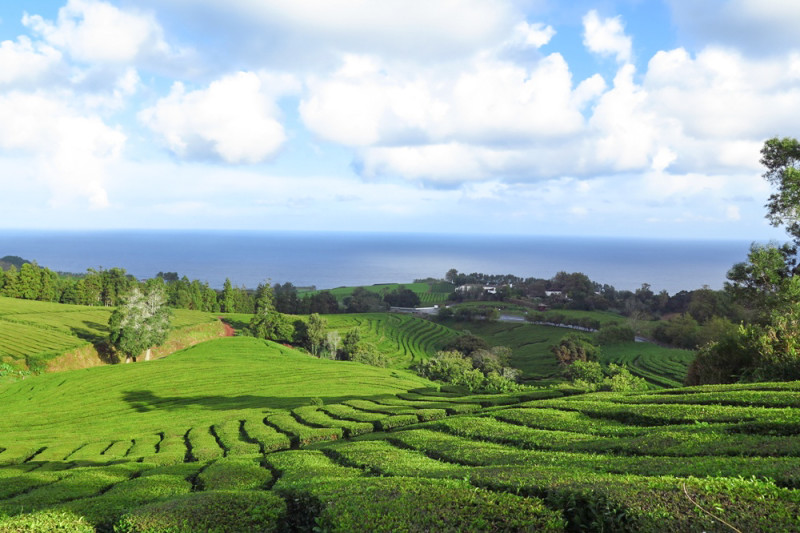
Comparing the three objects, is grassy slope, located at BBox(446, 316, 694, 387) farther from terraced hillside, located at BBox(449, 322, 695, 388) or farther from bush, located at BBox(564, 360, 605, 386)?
bush, located at BBox(564, 360, 605, 386)

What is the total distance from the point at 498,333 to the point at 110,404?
91.3m

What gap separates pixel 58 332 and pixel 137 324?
13.3 m

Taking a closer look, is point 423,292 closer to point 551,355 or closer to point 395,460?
point 551,355

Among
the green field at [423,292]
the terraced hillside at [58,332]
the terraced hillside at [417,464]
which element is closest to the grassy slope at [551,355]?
the terraced hillside at [417,464]

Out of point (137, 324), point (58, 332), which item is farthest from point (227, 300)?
point (137, 324)

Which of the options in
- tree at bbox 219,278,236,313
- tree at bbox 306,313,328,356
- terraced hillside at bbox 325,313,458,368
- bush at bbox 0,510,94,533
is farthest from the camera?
tree at bbox 219,278,236,313

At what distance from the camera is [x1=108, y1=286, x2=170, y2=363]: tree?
53344 mm

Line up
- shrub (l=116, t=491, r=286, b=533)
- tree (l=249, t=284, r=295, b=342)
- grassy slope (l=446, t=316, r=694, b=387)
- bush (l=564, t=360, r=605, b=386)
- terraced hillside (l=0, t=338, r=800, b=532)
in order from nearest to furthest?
terraced hillside (l=0, t=338, r=800, b=532) < shrub (l=116, t=491, r=286, b=533) < bush (l=564, t=360, r=605, b=386) < grassy slope (l=446, t=316, r=694, b=387) < tree (l=249, t=284, r=295, b=342)

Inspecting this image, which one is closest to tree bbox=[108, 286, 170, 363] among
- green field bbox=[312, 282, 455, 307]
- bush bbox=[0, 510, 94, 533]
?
bush bbox=[0, 510, 94, 533]

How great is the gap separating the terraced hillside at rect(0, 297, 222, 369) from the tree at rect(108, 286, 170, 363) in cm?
434

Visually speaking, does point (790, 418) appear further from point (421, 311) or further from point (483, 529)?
point (421, 311)

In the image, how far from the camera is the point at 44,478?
13859mm

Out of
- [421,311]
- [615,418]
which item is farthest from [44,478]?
[421,311]

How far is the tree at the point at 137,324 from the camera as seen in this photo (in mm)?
53344
